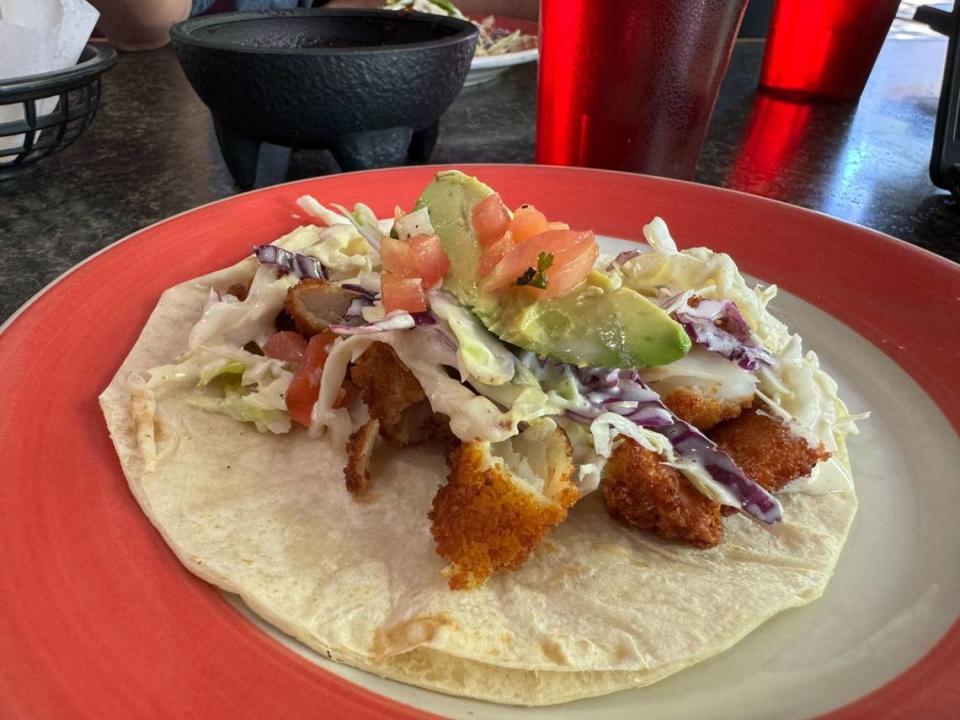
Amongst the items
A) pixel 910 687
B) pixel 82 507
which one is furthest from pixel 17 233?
pixel 910 687

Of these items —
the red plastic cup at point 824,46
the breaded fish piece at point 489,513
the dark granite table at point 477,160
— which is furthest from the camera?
the red plastic cup at point 824,46

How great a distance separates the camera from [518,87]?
3748mm

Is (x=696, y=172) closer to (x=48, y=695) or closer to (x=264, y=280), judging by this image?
(x=264, y=280)

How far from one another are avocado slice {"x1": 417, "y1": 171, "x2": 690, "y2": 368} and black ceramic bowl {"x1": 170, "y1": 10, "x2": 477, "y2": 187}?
3.16 feet

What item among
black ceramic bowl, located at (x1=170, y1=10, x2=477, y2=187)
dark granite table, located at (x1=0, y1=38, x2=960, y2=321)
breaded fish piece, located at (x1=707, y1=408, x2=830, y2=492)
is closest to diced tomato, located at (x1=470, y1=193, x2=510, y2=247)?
breaded fish piece, located at (x1=707, y1=408, x2=830, y2=492)

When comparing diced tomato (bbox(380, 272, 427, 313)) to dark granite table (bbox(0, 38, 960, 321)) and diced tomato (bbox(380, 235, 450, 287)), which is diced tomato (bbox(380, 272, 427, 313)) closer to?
diced tomato (bbox(380, 235, 450, 287))

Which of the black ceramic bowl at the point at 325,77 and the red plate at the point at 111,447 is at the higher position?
the black ceramic bowl at the point at 325,77

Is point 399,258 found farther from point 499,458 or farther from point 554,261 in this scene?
point 499,458

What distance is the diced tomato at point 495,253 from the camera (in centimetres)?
129

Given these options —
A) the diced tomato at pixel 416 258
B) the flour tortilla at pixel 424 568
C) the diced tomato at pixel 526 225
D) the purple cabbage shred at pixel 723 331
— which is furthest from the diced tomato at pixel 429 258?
the purple cabbage shred at pixel 723 331

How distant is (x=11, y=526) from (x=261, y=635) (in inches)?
15.8

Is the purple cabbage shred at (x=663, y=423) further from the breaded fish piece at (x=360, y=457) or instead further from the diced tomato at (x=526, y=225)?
the breaded fish piece at (x=360, y=457)

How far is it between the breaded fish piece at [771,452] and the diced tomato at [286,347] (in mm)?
865

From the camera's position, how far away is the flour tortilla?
1016 mm
